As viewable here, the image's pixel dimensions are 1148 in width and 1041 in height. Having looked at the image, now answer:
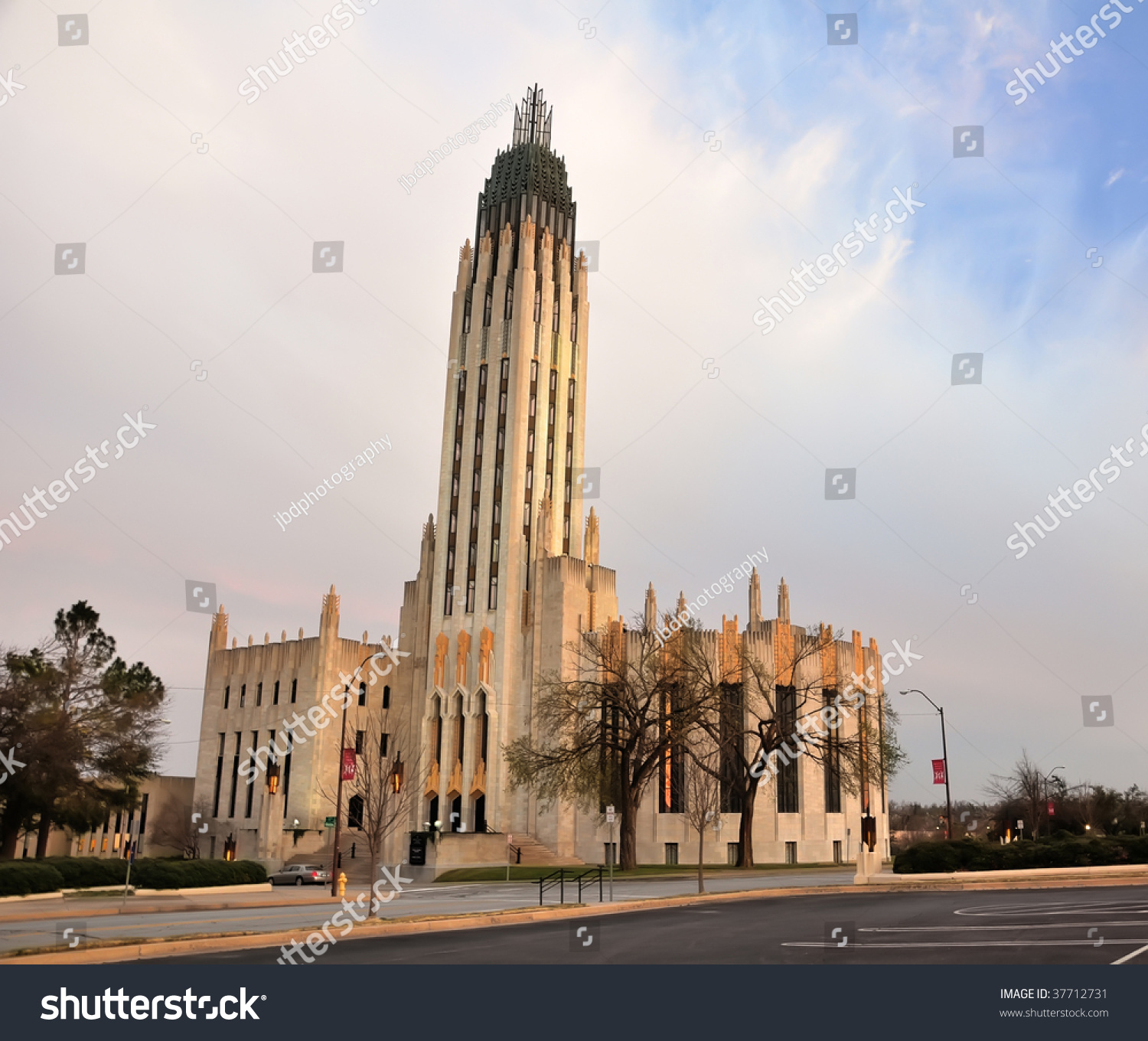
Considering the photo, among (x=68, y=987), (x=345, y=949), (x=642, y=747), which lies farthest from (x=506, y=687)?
(x=68, y=987)

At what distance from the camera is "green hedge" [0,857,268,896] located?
126ft

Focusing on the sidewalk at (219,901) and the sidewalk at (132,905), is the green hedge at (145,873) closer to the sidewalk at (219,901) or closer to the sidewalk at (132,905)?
the sidewalk at (219,901)

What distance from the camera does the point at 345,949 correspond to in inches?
736

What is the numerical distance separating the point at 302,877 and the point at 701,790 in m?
22.8

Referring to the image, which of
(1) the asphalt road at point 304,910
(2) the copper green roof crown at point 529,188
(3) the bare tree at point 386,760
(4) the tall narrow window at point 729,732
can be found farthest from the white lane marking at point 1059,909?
(2) the copper green roof crown at point 529,188

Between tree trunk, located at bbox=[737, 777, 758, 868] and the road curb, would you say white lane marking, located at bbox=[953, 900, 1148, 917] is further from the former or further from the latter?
tree trunk, located at bbox=[737, 777, 758, 868]

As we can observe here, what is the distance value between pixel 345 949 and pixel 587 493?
53894mm

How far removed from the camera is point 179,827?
280 ft

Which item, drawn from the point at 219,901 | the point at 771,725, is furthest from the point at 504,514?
the point at 219,901

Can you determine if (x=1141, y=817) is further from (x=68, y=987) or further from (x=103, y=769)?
(x=68, y=987)

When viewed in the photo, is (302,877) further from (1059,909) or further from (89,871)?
(1059,909)

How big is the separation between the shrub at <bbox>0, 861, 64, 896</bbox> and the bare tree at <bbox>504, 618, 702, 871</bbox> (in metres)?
23.6

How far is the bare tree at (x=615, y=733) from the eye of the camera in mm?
53969

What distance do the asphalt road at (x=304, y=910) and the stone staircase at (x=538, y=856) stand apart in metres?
17.8
